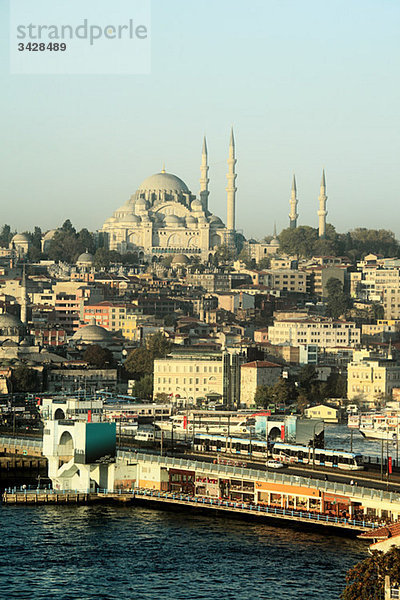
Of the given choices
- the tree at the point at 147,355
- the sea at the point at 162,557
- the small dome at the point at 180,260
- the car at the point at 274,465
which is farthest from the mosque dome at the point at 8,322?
the small dome at the point at 180,260

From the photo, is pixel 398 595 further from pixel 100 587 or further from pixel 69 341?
pixel 69 341

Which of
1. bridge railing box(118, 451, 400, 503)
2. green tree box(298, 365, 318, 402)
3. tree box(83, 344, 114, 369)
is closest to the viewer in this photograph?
bridge railing box(118, 451, 400, 503)

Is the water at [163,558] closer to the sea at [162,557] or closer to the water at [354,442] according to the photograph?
the sea at [162,557]

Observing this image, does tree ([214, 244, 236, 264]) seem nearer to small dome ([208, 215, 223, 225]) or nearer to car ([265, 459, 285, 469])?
small dome ([208, 215, 223, 225])

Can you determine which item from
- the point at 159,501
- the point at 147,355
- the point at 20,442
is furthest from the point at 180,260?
the point at 159,501

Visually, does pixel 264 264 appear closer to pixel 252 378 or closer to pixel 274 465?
pixel 252 378

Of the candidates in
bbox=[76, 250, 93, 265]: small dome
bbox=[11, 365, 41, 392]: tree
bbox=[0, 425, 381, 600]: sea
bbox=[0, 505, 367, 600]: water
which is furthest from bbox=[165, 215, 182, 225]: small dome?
bbox=[0, 505, 367, 600]: water

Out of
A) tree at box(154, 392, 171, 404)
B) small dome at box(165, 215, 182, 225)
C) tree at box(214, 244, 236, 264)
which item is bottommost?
tree at box(154, 392, 171, 404)

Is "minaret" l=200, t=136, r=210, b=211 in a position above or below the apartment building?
above
